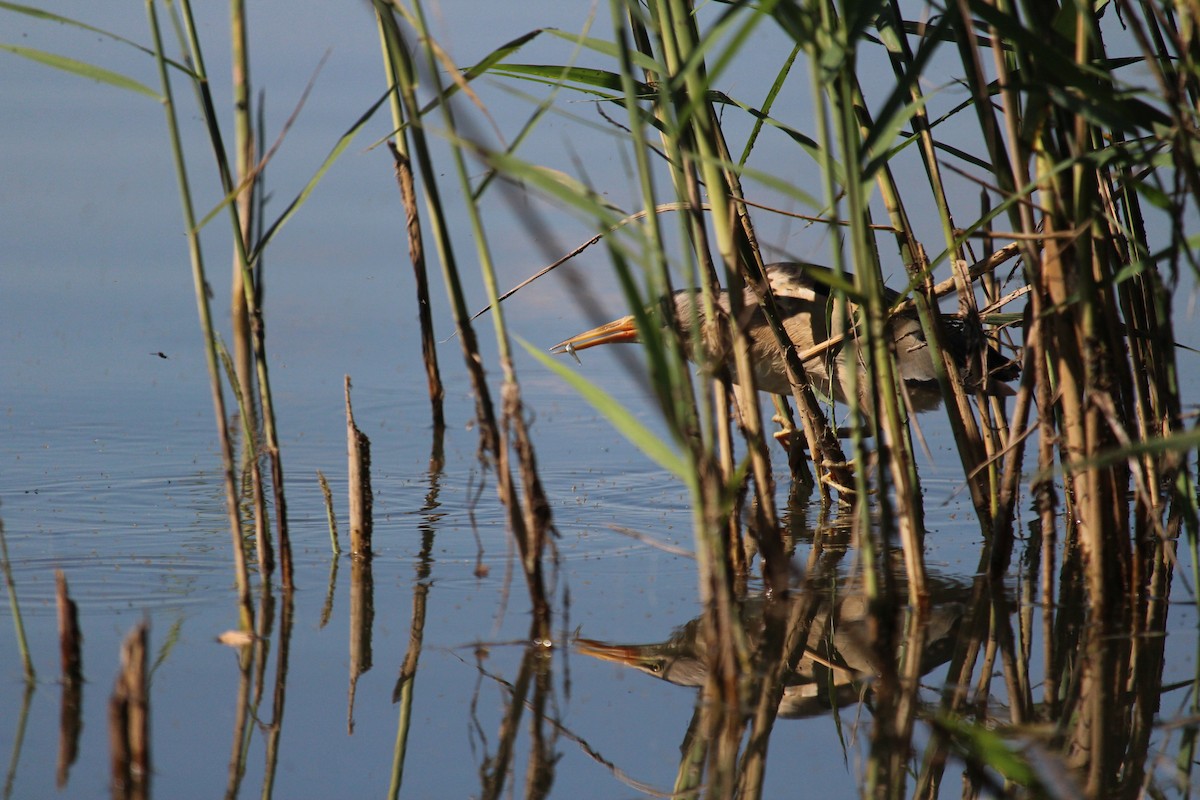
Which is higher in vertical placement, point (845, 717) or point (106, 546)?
point (106, 546)

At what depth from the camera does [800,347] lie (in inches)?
169

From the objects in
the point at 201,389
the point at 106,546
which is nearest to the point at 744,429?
the point at 106,546

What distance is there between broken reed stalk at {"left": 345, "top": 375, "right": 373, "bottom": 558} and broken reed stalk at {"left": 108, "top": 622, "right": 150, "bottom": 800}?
3.48ft

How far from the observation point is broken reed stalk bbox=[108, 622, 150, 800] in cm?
161

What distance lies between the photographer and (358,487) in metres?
2.80

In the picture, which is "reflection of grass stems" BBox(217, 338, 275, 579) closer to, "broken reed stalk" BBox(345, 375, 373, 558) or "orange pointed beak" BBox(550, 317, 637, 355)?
"broken reed stalk" BBox(345, 375, 373, 558)

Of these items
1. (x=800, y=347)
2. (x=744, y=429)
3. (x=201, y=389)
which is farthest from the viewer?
(x=201, y=389)

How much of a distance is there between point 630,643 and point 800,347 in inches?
80.5

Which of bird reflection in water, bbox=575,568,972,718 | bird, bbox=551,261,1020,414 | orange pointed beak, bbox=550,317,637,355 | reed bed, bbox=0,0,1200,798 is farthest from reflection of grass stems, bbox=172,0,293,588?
orange pointed beak, bbox=550,317,637,355

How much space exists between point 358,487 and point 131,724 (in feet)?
3.72

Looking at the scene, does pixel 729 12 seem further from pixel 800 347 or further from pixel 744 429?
pixel 800 347

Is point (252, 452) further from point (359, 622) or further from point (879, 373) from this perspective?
point (879, 373)

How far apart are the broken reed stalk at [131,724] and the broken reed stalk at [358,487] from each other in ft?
3.48

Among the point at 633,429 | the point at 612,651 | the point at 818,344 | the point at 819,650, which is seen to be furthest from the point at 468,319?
the point at 818,344
